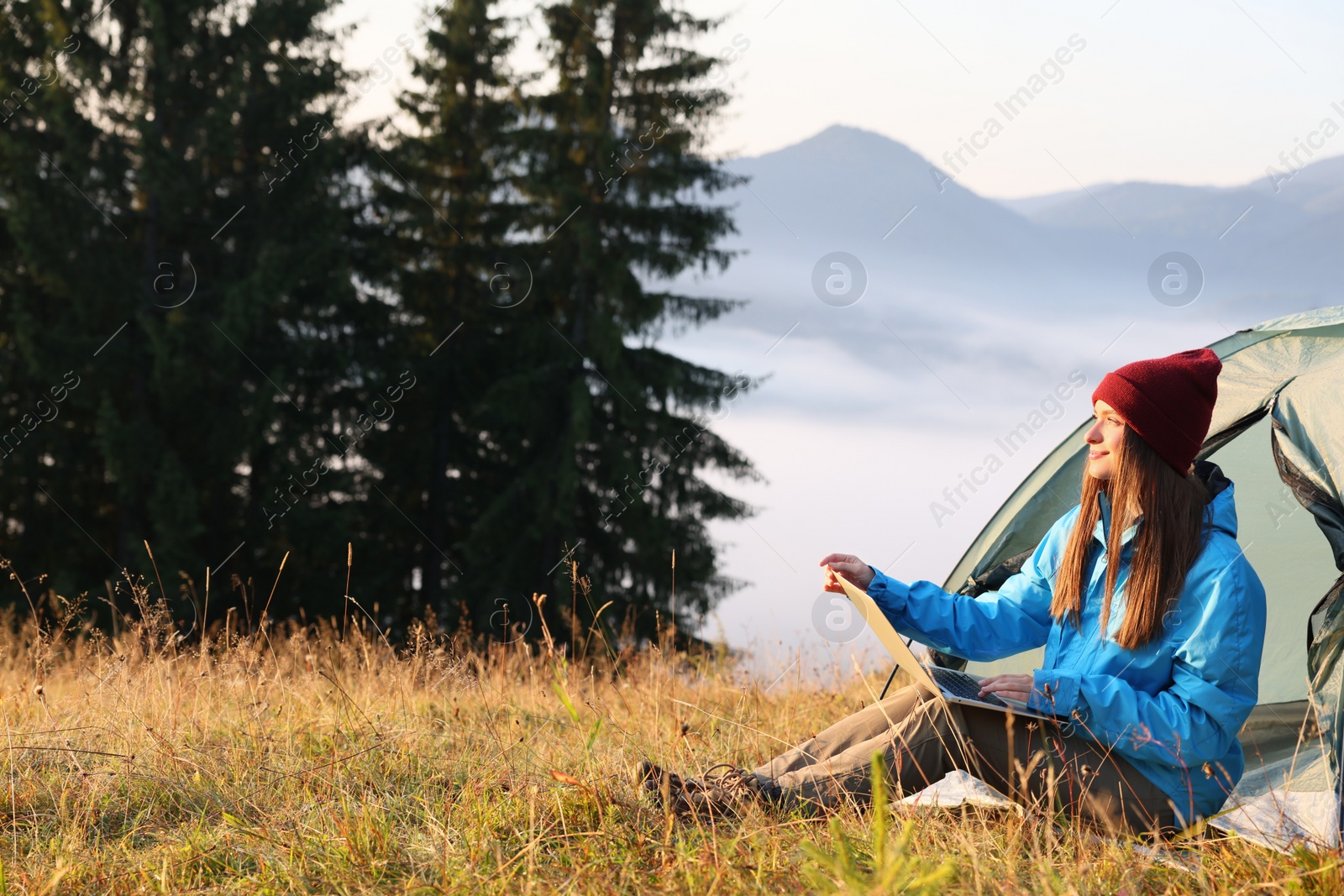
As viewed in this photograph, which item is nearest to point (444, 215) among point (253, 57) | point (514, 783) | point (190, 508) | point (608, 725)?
point (253, 57)

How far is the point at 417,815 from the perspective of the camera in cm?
288

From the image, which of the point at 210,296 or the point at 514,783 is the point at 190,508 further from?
the point at 514,783

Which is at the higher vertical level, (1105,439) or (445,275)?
(445,275)

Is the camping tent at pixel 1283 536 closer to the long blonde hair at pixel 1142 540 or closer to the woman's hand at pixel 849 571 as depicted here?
the long blonde hair at pixel 1142 540

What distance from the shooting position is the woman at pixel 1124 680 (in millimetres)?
2561

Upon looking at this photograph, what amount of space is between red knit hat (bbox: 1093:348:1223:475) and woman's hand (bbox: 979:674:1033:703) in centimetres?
81

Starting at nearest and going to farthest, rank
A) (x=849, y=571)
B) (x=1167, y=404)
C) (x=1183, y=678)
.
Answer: (x=1183, y=678)
(x=1167, y=404)
(x=849, y=571)

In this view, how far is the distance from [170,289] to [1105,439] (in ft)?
44.3

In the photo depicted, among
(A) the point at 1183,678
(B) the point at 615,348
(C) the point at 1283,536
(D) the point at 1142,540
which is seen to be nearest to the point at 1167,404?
(D) the point at 1142,540

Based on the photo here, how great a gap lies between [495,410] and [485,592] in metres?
2.60

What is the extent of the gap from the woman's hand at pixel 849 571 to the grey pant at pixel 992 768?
456mm

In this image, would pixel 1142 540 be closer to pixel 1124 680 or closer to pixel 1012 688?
pixel 1124 680

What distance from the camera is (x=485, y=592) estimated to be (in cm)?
1393

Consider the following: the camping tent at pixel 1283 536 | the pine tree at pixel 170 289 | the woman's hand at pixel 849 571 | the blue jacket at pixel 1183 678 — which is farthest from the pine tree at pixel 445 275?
the blue jacket at pixel 1183 678
